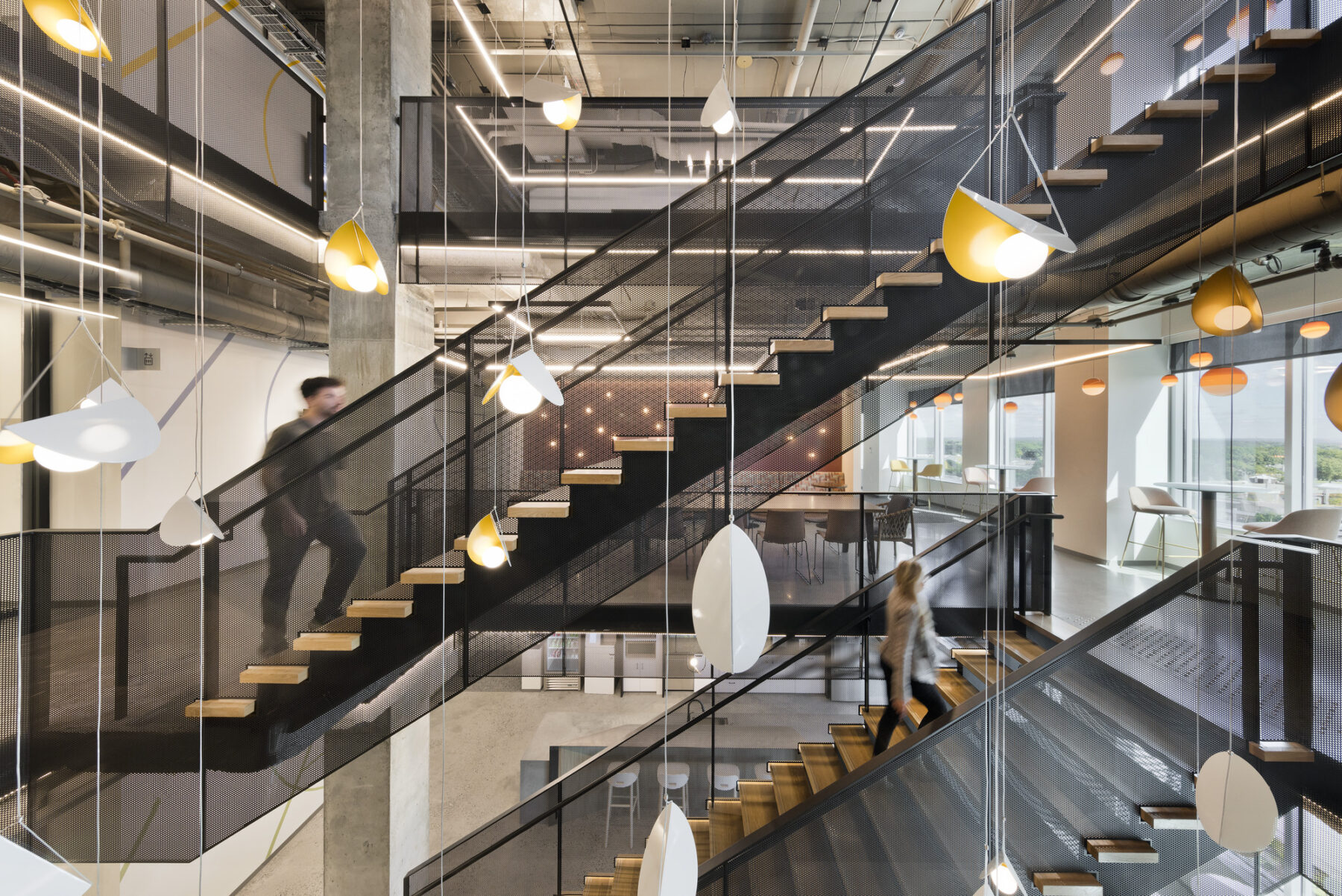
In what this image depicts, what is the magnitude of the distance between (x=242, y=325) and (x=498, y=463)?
157 inches

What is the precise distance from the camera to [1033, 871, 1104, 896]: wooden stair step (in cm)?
239

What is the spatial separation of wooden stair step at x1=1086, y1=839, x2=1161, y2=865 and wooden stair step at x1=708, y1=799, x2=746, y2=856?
6.59ft

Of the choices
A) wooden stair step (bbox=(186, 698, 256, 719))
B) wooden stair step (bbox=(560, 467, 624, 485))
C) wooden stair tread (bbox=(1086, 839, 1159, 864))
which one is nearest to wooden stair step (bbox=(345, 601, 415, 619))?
wooden stair step (bbox=(186, 698, 256, 719))

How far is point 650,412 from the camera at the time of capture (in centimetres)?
301

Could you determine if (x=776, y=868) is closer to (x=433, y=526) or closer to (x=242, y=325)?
(x=433, y=526)

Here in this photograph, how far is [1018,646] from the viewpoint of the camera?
13.1 feet

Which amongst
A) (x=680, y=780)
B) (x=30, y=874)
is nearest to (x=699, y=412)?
(x=30, y=874)

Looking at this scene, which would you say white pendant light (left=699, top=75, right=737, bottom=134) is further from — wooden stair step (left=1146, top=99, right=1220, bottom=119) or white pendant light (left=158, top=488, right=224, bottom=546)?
white pendant light (left=158, top=488, right=224, bottom=546)

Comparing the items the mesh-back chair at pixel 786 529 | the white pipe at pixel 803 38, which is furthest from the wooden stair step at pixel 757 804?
the white pipe at pixel 803 38

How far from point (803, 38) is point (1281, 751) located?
22.0 feet

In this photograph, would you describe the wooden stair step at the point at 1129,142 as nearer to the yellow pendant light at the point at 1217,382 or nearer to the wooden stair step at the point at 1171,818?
the yellow pendant light at the point at 1217,382

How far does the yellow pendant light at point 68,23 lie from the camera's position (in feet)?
5.10

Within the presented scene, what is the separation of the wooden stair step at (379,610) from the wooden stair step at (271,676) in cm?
33

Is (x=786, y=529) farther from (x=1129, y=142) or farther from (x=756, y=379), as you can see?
(x=1129, y=142)
